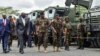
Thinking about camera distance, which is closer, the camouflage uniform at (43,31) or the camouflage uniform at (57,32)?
the camouflage uniform at (43,31)

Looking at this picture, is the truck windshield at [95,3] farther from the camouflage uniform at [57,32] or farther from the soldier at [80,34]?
the camouflage uniform at [57,32]

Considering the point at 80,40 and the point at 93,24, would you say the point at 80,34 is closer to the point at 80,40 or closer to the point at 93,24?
the point at 80,40

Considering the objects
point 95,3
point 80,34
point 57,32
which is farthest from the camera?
point 95,3

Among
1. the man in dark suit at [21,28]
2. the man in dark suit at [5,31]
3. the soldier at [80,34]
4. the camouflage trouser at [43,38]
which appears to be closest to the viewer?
the man in dark suit at [21,28]

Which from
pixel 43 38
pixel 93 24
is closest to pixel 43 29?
pixel 43 38


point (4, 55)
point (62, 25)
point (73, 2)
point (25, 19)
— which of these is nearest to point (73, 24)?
point (73, 2)

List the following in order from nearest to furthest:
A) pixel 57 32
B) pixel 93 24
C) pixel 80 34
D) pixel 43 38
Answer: pixel 43 38
pixel 57 32
pixel 93 24
pixel 80 34

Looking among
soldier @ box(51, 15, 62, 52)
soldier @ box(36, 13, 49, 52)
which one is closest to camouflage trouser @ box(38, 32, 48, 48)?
soldier @ box(36, 13, 49, 52)

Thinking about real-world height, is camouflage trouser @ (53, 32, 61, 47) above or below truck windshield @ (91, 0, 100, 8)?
below

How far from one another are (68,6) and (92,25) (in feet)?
18.0

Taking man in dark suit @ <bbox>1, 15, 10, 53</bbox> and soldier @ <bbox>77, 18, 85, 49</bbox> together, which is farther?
soldier @ <bbox>77, 18, 85, 49</bbox>

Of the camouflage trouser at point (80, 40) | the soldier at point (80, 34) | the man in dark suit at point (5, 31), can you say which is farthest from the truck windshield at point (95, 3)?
the man in dark suit at point (5, 31)

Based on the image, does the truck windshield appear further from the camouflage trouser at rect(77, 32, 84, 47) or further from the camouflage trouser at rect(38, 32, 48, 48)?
the camouflage trouser at rect(38, 32, 48, 48)

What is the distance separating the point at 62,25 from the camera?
20.9m
